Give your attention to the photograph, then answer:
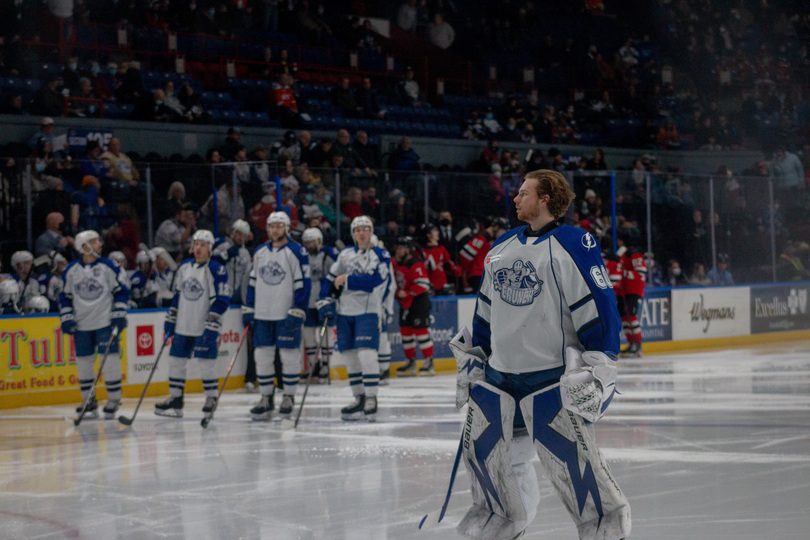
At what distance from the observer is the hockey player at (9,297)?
9906 mm

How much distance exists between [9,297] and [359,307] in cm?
369

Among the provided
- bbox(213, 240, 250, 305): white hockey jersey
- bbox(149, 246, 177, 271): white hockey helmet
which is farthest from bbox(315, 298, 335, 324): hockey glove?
bbox(149, 246, 177, 271): white hockey helmet

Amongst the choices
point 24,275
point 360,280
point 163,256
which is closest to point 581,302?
point 360,280

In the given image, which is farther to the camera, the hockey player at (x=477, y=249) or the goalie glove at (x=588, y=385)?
the hockey player at (x=477, y=249)

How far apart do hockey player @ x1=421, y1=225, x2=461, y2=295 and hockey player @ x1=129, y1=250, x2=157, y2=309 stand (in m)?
3.27

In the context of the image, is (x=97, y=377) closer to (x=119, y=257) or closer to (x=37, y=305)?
(x=37, y=305)

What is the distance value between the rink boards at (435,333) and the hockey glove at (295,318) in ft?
8.68

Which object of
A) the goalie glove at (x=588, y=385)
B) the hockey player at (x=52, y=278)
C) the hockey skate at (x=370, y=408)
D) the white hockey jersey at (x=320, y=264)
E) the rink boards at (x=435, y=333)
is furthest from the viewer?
the white hockey jersey at (x=320, y=264)

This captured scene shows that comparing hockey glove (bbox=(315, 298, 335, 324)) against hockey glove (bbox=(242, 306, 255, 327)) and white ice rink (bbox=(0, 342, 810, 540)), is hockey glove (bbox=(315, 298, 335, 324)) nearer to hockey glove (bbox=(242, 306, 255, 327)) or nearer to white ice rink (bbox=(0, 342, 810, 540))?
hockey glove (bbox=(242, 306, 255, 327))

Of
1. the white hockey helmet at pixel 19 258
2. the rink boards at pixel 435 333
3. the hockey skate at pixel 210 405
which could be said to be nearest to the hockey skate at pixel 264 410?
the hockey skate at pixel 210 405

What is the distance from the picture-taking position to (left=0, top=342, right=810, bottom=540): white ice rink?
16.1 ft

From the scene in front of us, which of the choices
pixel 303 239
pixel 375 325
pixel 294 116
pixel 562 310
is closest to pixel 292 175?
pixel 303 239

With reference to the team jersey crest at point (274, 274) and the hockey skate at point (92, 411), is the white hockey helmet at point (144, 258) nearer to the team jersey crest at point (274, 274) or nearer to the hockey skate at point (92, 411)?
the hockey skate at point (92, 411)

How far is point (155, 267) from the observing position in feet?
36.0
